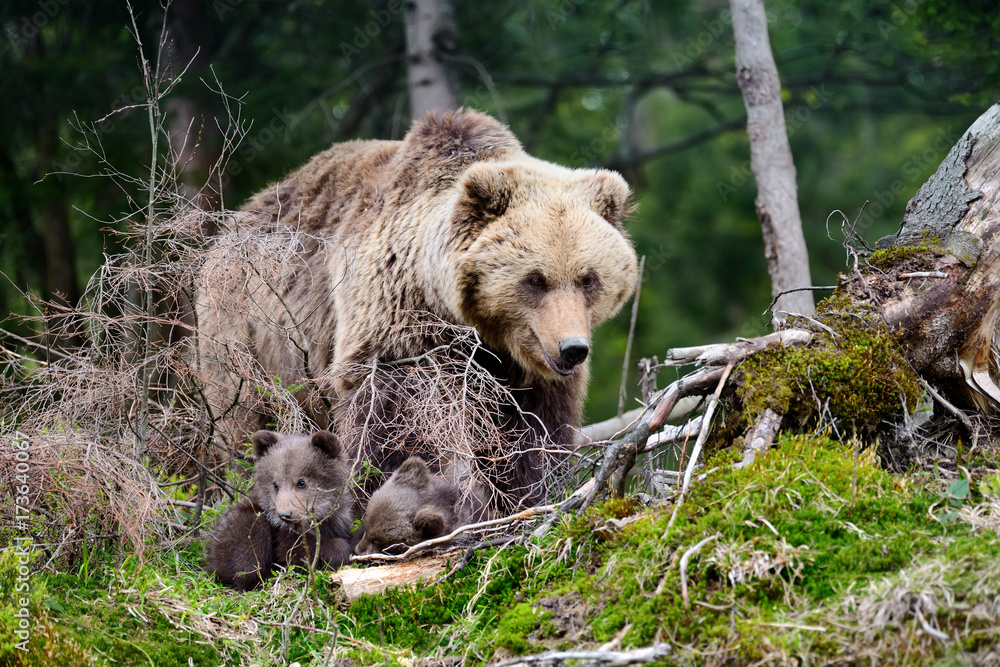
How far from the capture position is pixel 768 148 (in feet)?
23.9

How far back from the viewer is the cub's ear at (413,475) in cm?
512

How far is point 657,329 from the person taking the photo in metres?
18.7

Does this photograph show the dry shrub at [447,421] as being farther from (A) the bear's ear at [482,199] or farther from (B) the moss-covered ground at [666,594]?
(B) the moss-covered ground at [666,594]

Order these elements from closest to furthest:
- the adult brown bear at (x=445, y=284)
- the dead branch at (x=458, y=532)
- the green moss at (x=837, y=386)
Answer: the green moss at (x=837, y=386) → the dead branch at (x=458, y=532) → the adult brown bear at (x=445, y=284)

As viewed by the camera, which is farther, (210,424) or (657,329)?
(657,329)

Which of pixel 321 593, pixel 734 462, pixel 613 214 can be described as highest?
pixel 613 214

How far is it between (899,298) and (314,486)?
10.2 feet

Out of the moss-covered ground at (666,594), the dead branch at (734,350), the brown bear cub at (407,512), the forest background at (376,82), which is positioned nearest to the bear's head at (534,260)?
the dead branch at (734,350)

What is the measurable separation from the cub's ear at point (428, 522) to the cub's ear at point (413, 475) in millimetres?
245

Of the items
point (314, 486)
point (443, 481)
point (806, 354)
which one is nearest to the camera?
point (806, 354)

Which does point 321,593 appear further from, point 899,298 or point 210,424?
point 899,298

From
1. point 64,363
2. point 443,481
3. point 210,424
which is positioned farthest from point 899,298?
point 64,363

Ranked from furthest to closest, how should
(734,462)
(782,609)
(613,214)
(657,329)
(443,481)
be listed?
(657,329), (613,214), (443,481), (734,462), (782,609)

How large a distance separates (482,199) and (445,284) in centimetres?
56
